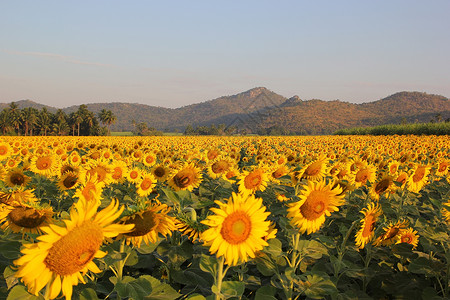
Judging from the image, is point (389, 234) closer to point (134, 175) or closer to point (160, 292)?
point (160, 292)

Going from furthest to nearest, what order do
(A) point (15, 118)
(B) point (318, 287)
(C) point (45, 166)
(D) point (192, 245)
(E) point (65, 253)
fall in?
(A) point (15, 118) → (C) point (45, 166) → (B) point (318, 287) → (D) point (192, 245) → (E) point (65, 253)

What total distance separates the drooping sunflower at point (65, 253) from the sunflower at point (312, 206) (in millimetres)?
1814

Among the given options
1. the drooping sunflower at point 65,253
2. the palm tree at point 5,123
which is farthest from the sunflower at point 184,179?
the palm tree at point 5,123

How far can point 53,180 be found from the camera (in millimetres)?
7062

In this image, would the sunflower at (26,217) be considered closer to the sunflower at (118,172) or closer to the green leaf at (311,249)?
the green leaf at (311,249)

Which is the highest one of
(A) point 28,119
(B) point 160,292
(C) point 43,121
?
(A) point 28,119

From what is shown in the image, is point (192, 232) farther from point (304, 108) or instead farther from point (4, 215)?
point (304, 108)

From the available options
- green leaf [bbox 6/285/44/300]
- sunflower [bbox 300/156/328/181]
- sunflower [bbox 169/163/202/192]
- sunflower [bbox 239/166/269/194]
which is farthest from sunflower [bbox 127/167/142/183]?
green leaf [bbox 6/285/44/300]

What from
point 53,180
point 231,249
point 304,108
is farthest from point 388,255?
point 304,108

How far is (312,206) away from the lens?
2.85m

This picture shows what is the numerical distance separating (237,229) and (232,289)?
0.41 m

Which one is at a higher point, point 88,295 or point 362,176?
point 362,176

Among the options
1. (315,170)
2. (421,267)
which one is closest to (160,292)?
(421,267)

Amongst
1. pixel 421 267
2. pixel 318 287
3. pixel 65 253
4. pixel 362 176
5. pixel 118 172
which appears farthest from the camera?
pixel 118 172
